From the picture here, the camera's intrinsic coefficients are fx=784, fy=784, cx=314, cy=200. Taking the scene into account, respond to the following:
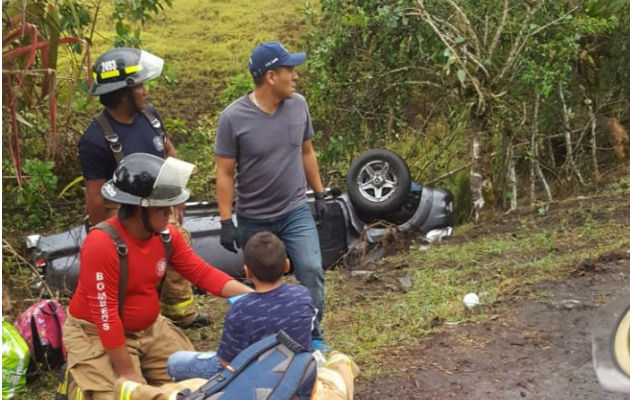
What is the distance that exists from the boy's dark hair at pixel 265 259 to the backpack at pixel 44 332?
164cm

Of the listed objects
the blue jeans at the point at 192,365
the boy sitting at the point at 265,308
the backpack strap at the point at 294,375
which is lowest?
the blue jeans at the point at 192,365

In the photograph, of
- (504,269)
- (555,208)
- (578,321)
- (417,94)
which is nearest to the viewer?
(578,321)

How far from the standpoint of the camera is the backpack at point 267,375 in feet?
9.41

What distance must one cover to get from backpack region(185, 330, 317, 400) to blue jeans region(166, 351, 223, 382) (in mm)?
Answer: 386

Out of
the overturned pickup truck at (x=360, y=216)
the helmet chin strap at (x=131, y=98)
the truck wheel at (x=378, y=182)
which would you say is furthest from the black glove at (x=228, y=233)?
the truck wheel at (x=378, y=182)

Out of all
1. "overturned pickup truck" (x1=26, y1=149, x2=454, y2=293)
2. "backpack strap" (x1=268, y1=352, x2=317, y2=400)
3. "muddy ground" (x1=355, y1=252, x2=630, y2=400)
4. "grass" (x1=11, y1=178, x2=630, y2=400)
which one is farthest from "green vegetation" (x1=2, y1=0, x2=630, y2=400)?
"backpack strap" (x1=268, y1=352, x2=317, y2=400)

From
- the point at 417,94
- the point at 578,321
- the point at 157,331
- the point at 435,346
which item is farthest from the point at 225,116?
the point at 417,94

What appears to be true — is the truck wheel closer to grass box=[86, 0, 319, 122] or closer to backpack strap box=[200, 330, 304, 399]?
grass box=[86, 0, 319, 122]

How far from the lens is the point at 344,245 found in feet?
25.4

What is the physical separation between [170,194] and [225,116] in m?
0.97

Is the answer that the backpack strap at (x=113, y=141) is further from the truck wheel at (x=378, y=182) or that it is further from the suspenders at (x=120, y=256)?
the truck wheel at (x=378, y=182)

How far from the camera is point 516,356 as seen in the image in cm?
419

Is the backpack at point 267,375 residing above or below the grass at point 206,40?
below

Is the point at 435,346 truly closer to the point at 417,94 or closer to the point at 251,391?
the point at 251,391
